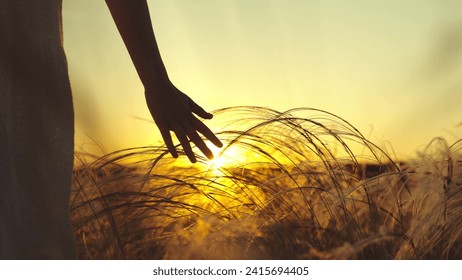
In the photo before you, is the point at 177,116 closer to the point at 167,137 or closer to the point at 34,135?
the point at 167,137

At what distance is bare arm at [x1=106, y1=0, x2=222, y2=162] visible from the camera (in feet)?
2.76

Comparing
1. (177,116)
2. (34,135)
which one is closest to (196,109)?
(177,116)

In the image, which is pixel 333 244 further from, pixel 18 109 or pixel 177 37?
pixel 18 109

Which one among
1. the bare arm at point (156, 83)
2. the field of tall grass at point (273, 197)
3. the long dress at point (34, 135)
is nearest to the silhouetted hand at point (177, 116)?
the bare arm at point (156, 83)

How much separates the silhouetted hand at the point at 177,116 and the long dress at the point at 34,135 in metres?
0.28

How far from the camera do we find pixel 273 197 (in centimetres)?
102

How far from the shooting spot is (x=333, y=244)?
961 mm

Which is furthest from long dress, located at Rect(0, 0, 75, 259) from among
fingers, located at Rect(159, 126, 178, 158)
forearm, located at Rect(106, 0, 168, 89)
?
fingers, located at Rect(159, 126, 178, 158)

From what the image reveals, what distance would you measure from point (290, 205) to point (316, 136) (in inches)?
5.6

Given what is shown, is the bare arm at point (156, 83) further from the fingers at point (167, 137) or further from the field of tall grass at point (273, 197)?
the field of tall grass at point (273, 197)

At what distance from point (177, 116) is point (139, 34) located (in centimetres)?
15

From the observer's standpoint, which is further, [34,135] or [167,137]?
[167,137]

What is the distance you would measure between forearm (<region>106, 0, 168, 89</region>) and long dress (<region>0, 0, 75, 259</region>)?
191mm

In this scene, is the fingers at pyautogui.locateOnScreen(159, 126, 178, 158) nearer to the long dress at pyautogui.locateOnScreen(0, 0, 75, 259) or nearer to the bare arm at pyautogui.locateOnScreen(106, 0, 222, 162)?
the bare arm at pyautogui.locateOnScreen(106, 0, 222, 162)
